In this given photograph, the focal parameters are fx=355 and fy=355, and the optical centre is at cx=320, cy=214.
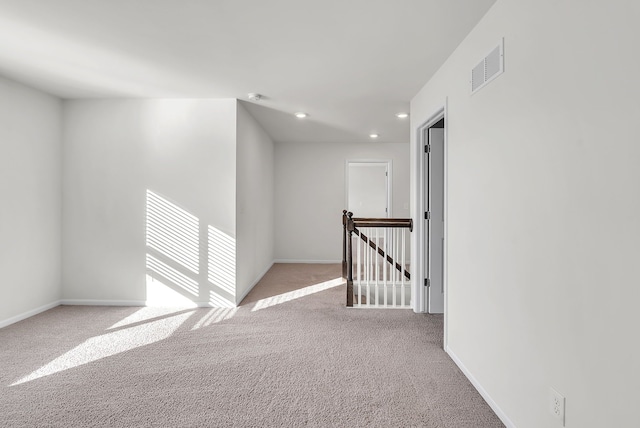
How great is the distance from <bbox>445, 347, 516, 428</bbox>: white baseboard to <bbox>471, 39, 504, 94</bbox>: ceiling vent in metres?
1.90

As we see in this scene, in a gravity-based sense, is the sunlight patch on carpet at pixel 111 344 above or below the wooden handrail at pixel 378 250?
below

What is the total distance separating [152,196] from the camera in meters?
4.16

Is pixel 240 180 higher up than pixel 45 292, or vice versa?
pixel 240 180

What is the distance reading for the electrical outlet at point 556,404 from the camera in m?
1.49

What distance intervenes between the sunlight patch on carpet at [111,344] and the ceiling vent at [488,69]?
3.24 m

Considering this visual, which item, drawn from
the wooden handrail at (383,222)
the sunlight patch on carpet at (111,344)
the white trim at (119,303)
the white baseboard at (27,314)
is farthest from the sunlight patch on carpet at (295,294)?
the white baseboard at (27,314)

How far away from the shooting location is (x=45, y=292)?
4.00 metres

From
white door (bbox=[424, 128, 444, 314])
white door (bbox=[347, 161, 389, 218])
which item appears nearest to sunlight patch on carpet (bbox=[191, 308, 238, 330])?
white door (bbox=[424, 128, 444, 314])

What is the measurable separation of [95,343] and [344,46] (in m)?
3.23

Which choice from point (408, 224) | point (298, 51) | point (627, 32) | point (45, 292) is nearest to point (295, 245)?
point (408, 224)

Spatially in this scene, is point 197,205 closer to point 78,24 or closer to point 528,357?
point 78,24

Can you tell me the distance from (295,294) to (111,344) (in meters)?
2.26

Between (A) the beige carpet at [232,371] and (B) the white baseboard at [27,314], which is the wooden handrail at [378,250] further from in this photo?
(B) the white baseboard at [27,314]

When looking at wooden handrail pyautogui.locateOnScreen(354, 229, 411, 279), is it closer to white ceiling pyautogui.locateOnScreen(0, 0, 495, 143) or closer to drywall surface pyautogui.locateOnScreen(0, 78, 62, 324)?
white ceiling pyautogui.locateOnScreen(0, 0, 495, 143)
